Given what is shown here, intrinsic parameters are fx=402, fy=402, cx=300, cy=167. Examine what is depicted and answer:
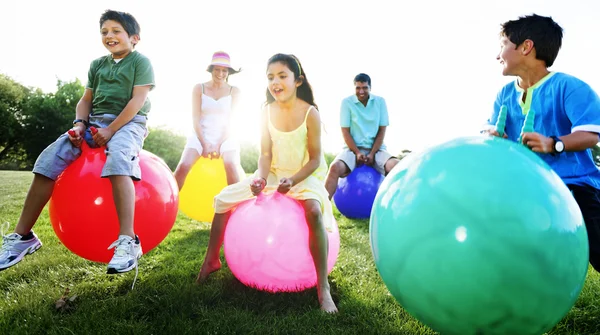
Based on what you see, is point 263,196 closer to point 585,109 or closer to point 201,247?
point 201,247

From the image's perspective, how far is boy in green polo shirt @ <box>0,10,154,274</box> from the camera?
3461 mm

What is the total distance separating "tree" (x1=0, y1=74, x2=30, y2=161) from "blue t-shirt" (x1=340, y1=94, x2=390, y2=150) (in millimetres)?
37725

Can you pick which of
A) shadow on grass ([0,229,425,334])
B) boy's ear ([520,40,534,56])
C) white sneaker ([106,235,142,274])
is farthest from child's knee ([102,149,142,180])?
boy's ear ([520,40,534,56])

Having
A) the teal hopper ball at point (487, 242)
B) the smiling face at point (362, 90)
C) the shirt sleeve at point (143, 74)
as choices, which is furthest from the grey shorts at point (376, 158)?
the teal hopper ball at point (487, 242)

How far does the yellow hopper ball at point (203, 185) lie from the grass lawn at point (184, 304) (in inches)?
61.1

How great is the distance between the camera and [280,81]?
382 centimetres

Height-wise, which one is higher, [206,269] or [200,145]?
[200,145]

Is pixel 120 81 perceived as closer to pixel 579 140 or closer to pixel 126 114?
pixel 126 114

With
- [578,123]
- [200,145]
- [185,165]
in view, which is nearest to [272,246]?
[578,123]

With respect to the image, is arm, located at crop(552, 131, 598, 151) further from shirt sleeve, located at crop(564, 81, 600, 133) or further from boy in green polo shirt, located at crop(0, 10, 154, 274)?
boy in green polo shirt, located at crop(0, 10, 154, 274)

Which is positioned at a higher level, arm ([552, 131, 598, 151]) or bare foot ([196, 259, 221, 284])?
arm ([552, 131, 598, 151])

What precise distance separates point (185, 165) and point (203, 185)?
42 centimetres

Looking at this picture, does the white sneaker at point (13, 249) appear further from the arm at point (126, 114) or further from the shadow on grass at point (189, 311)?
the arm at point (126, 114)

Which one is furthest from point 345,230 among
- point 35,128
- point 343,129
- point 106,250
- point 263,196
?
point 35,128
